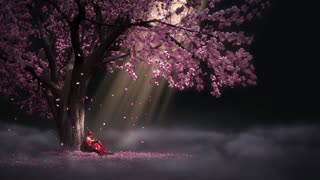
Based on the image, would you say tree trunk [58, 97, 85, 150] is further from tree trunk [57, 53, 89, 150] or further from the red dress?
the red dress

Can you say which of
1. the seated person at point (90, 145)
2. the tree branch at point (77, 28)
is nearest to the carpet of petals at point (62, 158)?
the seated person at point (90, 145)

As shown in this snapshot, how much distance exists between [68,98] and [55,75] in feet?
5.70

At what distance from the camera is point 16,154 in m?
21.4

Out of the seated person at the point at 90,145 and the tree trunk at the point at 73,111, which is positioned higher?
the tree trunk at the point at 73,111

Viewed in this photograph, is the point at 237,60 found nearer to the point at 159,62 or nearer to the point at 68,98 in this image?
the point at 159,62

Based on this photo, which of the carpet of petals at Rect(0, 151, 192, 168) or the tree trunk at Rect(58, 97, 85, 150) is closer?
the carpet of petals at Rect(0, 151, 192, 168)

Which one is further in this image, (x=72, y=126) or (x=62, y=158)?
(x=72, y=126)

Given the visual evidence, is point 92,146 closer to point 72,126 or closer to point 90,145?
point 90,145

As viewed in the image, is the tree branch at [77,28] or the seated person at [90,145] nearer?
the tree branch at [77,28]

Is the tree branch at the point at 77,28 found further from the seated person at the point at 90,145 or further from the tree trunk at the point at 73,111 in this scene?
the seated person at the point at 90,145

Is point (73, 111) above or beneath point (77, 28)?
beneath

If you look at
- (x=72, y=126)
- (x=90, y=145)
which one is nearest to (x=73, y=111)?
(x=72, y=126)

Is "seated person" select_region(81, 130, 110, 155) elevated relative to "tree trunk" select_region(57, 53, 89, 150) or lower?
lower

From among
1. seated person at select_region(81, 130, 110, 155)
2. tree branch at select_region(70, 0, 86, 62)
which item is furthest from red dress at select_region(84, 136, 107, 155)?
tree branch at select_region(70, 0, 86, 62)
